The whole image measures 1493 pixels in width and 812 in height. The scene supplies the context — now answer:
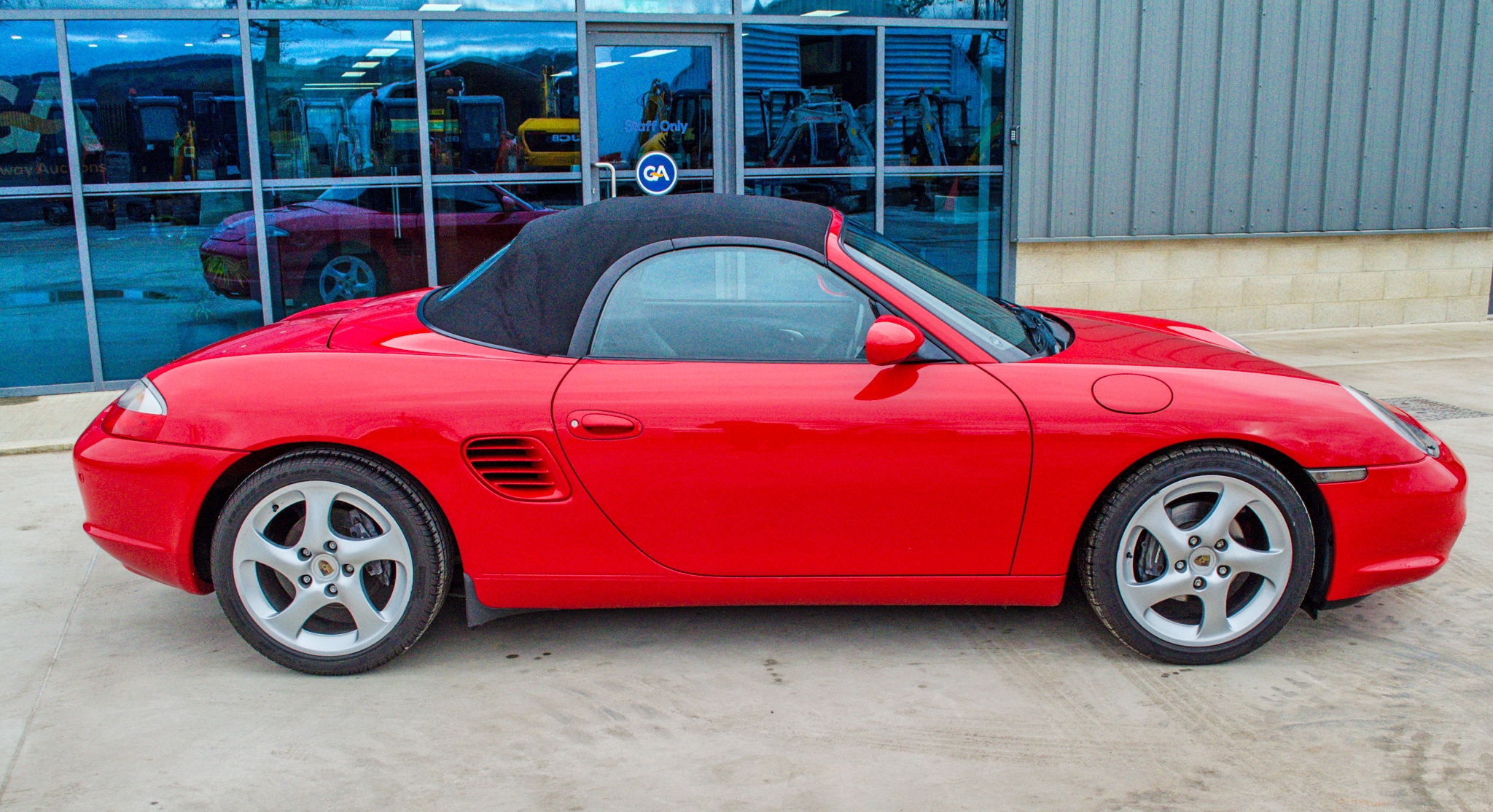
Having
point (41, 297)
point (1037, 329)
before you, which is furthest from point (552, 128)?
point (1037, 329)

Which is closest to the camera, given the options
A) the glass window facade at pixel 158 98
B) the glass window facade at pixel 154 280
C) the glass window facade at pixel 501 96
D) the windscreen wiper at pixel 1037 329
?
the windscreen wiper at pixel 1037 329

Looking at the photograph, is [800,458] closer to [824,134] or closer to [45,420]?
[45,420]

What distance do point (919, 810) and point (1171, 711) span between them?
897 millimetres

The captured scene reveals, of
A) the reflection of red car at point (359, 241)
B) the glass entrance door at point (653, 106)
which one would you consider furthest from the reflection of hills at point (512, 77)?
the reflection of red car at point (359, 241)

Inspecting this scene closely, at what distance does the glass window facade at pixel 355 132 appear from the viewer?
7750 mm

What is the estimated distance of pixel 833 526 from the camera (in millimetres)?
3295

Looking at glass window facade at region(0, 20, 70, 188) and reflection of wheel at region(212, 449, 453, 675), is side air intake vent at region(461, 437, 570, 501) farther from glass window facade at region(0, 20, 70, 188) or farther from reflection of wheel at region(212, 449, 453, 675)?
glass window facade at region(0, 20, 70, 188)

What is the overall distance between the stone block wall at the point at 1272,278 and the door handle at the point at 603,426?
677 cm

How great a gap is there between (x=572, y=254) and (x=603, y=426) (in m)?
0.59

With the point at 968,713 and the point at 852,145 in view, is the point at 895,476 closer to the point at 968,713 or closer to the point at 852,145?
the point at 968,713

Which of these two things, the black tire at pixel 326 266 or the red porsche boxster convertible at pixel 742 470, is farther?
the black tire at pixel 326 266

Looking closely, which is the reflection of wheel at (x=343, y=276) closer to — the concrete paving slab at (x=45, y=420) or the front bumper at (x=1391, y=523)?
the concrete paving slab at (x=45, y=420)

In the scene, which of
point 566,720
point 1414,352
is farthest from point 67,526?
point 1414,352

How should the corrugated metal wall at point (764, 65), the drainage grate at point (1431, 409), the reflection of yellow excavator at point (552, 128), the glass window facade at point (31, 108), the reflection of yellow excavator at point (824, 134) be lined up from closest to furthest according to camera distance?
the drainage grate at point (1431, 409)
the glass window facade at point (31, 108)
the reflection of yellow excavator at point (552, 128)
the corrugated metal wall at point (764, 65)
the reflection of yellow excavator at point (824, 134)
